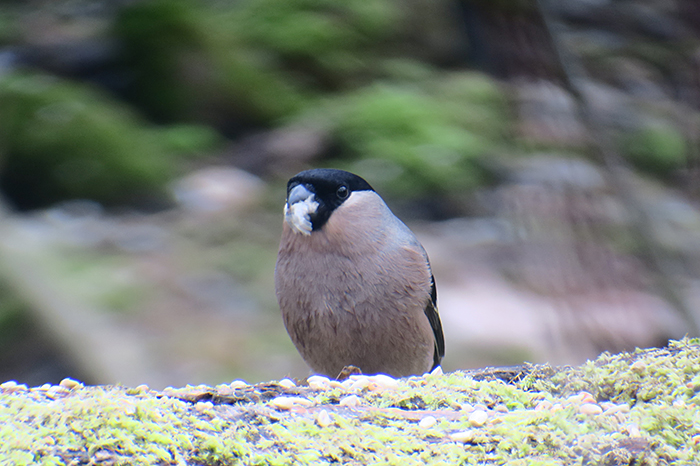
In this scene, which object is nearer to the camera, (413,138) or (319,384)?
(319,384)

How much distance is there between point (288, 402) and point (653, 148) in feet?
27.2

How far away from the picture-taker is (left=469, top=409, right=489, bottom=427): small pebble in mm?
1854

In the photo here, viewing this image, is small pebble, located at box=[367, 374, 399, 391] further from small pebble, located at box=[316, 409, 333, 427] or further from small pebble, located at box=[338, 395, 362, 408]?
small pebble, located at box=[316, 409, 333, 427]

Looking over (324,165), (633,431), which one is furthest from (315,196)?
(324,165)

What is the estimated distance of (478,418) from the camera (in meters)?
1.87

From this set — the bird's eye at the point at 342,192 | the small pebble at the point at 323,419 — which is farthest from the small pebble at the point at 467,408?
the bird's eye at the point at 342,192

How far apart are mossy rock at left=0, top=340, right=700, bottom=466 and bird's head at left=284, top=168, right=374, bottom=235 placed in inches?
44.7

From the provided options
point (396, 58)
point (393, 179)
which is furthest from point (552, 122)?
point (396, 58)

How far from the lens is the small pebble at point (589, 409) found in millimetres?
1836

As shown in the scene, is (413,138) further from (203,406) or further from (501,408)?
(203,406)

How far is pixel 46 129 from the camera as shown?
7.60 meters

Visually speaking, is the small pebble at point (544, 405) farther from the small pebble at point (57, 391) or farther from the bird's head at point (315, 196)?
the bird's head at point (315, 196)

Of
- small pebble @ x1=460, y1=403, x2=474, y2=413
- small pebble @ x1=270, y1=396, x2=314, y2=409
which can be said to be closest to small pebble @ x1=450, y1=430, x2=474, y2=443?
small pebble @ x1=460, y1=403, x2=474, y2=413

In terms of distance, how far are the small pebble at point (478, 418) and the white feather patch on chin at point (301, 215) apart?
4.93 feet
